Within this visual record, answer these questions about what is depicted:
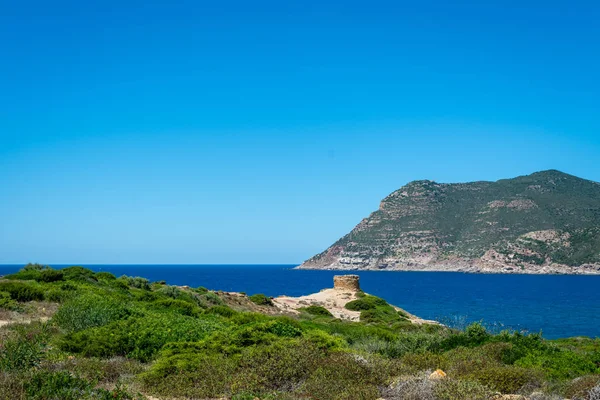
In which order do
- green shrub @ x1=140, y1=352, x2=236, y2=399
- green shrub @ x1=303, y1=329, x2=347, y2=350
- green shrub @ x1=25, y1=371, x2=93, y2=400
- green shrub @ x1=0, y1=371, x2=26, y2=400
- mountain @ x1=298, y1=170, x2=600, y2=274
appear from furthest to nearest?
mountain @ x1=298, y1=170, x2=600, y2=274
green shrub @ x1=303, y1=329, x2=347, y2=350
green shrub @ x1=140, y1=352, x2=236, y2=399
green shrub @ x1=25, y1=371, x2=93, y2=400
green shrub @ x1=0, y1=371, x2=26, y2=400

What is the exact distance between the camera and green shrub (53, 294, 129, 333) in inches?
640

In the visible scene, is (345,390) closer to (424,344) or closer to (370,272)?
(424,344)

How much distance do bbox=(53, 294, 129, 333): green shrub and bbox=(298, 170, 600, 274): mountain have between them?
152 meters

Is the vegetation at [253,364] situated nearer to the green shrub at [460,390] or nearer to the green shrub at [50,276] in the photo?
the green shrub at [460,390]

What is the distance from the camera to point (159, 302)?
82.3 feet

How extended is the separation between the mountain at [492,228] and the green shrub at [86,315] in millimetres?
151794

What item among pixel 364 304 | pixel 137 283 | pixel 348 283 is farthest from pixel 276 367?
pixel 348 283

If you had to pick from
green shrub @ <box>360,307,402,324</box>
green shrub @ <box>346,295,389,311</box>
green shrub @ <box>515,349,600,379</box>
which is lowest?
green shrub @ <box>360,307,402,324</box>

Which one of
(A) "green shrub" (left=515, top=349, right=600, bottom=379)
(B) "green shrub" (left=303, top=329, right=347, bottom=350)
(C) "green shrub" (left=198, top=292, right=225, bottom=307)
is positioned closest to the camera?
(A) "green shrub" (left=515, top=349, right=600, bottom=379)

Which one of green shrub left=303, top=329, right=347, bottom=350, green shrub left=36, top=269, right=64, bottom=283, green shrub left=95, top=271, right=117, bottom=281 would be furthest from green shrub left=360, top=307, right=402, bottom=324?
green shrub left=303, top=329, right=347, bottom=350

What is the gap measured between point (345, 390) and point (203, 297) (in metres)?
25.2

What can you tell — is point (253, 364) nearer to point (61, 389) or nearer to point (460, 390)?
point (61, 389)

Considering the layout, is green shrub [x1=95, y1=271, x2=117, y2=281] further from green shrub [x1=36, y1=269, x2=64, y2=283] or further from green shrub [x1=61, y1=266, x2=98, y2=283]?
green shrub [x1=36, y1=269, x2=64, y2=283]

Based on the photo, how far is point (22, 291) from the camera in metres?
23.3
